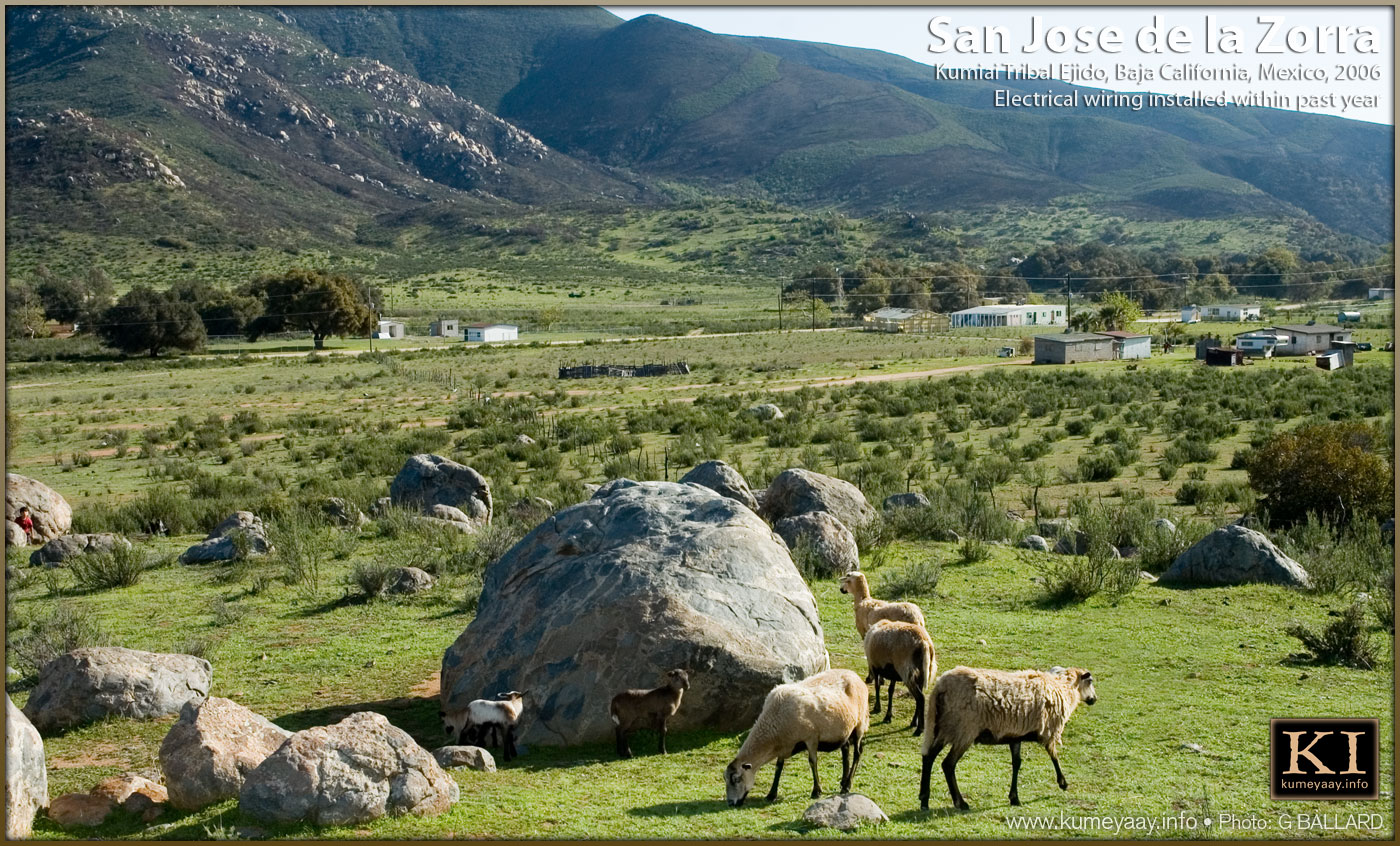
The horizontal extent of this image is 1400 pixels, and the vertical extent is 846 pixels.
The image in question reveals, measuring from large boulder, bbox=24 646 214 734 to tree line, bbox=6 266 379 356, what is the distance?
80.0 m

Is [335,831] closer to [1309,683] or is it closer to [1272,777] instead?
[1272,777]

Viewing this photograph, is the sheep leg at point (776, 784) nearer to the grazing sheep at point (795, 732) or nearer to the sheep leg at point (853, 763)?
the grazing sheep at point (795, 732)

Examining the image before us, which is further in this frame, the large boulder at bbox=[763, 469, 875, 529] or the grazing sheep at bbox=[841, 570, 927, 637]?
the large boulder at bbox=[763, 469, 875, 529]

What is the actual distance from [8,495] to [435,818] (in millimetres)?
18677

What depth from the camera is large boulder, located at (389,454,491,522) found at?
2506 centimetres

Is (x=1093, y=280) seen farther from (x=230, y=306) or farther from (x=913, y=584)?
(x=913, y=584)

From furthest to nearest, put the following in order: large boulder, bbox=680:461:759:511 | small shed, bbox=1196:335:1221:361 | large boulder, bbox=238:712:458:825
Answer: small shed, bbox=1196:335:1221:361 < large boulder, bbox=680:461:759:511 < large boulder, bbox=238:712:458:825

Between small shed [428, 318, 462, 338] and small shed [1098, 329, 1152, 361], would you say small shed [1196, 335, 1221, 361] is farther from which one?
small shed [428, 318, 462, 338]

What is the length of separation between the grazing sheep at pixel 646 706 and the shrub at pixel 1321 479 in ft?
51.2

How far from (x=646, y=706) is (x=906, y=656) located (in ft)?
8.08

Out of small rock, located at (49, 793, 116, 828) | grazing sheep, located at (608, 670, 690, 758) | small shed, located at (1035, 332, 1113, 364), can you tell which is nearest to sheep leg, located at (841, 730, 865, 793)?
grazing sheep, located at (608, 670, 690, 758)

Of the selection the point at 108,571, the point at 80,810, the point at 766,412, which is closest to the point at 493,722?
the point at 80,810

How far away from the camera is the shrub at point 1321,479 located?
22.5 meters

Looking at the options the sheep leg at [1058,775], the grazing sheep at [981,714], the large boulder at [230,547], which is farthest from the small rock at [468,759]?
the large boulder at [230,547]
